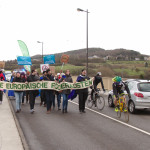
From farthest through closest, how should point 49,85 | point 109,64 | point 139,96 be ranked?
point 109,64, point 49,85, point 139,96

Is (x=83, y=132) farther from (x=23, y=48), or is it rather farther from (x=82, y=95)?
(x=23, y=48)

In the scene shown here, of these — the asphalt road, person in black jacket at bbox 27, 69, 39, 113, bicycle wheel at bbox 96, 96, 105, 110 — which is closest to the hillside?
bicycle wheel at bbox 96, 96, 105, 110

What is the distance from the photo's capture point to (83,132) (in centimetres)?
→ 820

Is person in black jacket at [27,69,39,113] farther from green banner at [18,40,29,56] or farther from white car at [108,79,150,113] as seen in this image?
green banner at [18,40,29,56]

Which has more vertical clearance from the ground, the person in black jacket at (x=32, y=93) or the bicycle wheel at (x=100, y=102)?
the person in black jacket at (x=32, y=93)

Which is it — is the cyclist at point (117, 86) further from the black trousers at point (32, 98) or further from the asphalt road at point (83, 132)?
the black trousers at point (32, 98)

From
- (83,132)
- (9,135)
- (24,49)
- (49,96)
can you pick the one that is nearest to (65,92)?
(49,96)

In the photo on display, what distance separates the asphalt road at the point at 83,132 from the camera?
6.68m

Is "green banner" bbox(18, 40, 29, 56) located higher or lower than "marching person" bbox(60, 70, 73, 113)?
higher

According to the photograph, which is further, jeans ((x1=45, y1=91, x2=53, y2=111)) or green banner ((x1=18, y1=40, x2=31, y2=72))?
green banner ((x1=18, y1=40, x2=31, y2=72))

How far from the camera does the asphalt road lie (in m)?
6.68

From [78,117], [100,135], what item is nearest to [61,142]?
[100,135]

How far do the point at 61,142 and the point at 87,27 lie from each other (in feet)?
77.8

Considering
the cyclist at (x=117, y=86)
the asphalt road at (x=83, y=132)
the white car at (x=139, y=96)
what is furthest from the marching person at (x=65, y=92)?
the white car at (x=139, y=96)
